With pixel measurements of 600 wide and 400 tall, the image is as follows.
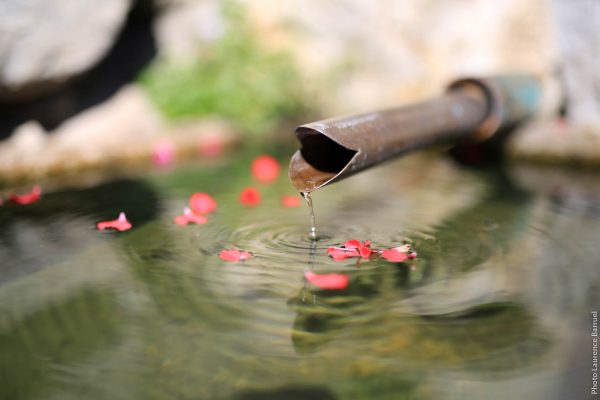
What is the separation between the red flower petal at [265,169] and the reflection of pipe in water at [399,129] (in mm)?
1714

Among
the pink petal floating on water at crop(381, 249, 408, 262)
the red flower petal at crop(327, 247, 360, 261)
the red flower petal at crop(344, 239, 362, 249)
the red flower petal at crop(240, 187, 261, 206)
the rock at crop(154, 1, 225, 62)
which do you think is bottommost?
the red flower petal at crop(240, 187, 261, 206)

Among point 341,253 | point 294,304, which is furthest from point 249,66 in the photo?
point 294,304

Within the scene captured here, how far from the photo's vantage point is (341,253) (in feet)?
10.1

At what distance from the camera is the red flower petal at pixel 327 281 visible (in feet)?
8.98

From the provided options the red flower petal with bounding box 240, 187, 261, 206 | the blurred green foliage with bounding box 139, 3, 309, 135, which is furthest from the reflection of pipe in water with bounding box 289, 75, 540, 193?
the blurred green foliage with bounding box 139, 3, 309, 135

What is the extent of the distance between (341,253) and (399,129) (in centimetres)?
86

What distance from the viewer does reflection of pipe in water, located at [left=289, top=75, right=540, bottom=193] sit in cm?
296

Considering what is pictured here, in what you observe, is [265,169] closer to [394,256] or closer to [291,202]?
[291,202]

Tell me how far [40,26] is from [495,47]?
4850 millimetres

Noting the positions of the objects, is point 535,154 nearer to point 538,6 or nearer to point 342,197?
point 538,6

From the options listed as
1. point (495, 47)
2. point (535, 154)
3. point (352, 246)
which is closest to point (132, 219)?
point (352, 246)

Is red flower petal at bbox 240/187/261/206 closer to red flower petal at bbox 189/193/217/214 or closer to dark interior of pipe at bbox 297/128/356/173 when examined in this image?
red flower petal at bbox 189/193/217/214

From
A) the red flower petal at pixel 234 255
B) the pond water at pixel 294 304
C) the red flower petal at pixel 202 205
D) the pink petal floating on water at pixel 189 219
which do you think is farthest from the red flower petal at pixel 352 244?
the red flower petal at pixel 202 205

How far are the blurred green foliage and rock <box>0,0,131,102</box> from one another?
3.17 ft
